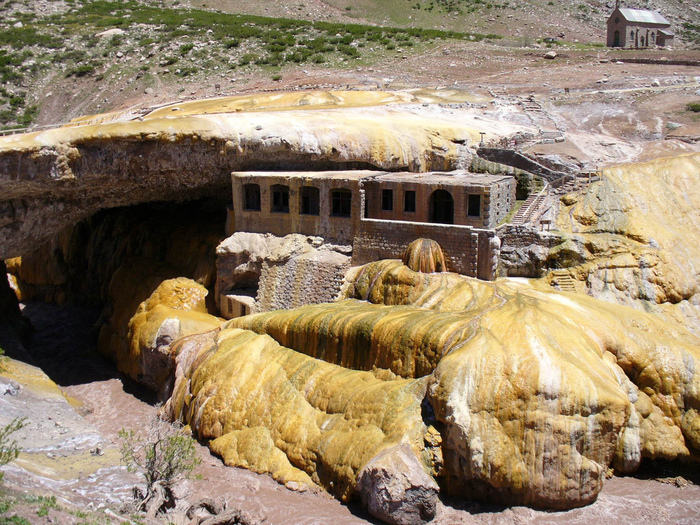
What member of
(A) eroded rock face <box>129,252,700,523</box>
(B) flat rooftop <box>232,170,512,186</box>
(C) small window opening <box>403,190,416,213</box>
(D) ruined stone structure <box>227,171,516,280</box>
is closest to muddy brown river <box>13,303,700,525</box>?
(A) eroded rock face <box>129,252,700,523</box>

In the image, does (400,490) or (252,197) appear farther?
(252,197)

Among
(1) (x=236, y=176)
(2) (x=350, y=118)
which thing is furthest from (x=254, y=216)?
(2) (x=350, y=118)

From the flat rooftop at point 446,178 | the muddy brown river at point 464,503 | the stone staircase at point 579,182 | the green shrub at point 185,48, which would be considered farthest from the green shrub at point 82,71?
the stone staircase at point 579,182

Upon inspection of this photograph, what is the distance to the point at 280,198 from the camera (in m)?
31.0

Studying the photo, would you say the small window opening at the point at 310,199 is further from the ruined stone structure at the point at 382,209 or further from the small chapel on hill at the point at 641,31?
the small chapel on hill at the point at 641,31

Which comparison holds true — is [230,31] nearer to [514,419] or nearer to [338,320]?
[338,320]

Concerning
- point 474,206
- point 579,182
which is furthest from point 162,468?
point 579,182

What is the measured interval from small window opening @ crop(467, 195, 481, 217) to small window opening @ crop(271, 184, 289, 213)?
788cm

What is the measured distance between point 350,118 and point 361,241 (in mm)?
7387

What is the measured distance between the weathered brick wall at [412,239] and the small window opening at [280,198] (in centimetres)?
404

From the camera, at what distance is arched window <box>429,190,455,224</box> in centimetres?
2891

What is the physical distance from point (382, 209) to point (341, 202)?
1.84 meters

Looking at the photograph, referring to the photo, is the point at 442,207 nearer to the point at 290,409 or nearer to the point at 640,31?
the point at 290,409

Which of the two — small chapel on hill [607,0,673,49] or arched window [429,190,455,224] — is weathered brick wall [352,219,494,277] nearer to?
arched window [429,190,455,224]
